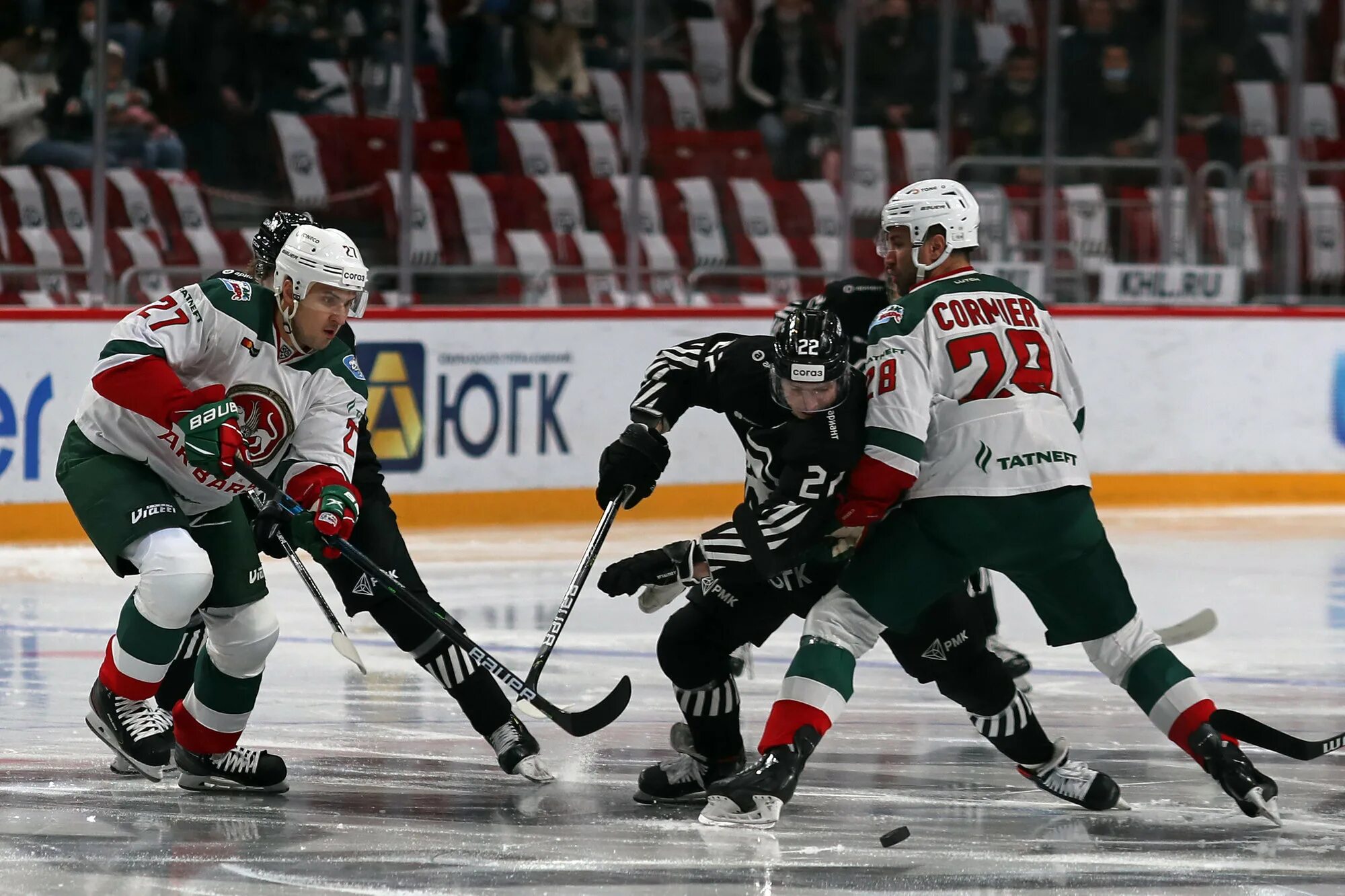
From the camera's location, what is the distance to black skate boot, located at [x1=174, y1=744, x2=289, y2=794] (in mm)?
4328

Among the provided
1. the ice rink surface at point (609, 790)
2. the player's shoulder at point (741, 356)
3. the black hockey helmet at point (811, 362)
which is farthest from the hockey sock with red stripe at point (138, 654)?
the black hockey helmet at point (811, 362)

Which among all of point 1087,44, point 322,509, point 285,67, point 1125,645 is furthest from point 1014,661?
point 1087,44

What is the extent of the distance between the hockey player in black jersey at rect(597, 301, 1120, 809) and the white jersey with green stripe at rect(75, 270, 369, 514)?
0.62 m

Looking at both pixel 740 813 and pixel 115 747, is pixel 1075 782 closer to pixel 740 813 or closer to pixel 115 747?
pixel 740 813

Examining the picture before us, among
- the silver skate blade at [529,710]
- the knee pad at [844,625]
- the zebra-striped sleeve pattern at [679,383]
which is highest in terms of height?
the zebra-striped sleeve pattern at [679,383]

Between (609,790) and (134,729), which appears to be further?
(609,790)

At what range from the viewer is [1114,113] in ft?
34.6

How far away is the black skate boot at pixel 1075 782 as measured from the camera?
4297 mm

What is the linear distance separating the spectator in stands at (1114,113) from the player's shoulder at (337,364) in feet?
22.3

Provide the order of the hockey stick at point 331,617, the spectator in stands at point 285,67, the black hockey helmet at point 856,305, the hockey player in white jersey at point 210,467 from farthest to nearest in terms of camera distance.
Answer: the spectator in stands at point 285,67 < the hockey stick at point 331,617 < the black hockey helmet at point 856,305 < the hockey player in white jersey at point 210,467

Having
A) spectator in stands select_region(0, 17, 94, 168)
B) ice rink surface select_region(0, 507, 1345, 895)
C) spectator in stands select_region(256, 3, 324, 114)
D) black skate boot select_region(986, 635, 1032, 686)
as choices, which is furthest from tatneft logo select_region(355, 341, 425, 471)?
black skate boot select_region(986, 635, 1032, 686)

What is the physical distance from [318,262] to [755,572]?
1.13 metres

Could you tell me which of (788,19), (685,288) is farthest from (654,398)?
(788,19)

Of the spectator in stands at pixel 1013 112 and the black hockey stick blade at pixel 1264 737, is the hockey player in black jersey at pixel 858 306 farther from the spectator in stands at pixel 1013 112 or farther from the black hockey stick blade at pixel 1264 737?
the spectator in stands at pixel 1013 112
